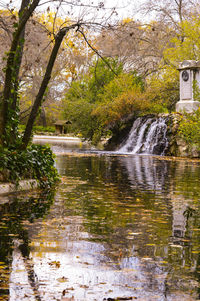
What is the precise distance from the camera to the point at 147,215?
7227 millimetres

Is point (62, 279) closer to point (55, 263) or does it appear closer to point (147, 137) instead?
point (55, 263)

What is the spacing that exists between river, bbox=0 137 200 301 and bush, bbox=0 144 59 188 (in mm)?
608

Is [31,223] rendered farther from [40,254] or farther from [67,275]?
[67,275]

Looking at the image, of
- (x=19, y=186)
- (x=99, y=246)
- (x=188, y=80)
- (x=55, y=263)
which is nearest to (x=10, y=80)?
(x=19, y=186)

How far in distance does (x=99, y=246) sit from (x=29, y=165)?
4872 mm

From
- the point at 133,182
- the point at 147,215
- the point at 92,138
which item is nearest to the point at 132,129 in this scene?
the point at 92,138

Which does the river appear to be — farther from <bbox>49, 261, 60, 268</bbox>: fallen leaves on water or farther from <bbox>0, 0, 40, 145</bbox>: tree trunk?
<bbox>0, 0, 40, 145</bbox>: tree trunk

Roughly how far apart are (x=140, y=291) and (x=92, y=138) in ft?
101

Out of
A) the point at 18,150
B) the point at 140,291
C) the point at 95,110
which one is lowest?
the point at 140,291

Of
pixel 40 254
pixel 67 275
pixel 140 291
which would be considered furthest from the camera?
pixel 40 254

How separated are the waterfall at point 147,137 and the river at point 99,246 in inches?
699

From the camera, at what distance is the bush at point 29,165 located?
30.2 feet

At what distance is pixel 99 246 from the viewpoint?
5.21 meters

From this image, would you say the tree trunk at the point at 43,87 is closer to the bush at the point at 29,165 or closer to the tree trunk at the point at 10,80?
the bush at the point at 29,165
